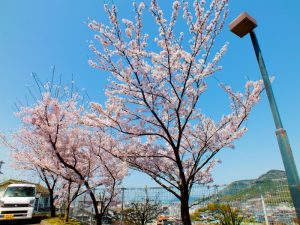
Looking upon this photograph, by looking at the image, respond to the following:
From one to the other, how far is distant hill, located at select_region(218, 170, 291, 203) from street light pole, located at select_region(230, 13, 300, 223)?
4570 millimetres

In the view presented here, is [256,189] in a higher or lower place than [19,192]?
lower

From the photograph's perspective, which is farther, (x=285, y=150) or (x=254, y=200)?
(x=254, y=200)

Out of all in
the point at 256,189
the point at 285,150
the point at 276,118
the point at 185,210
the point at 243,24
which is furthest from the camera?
the point at 256,189

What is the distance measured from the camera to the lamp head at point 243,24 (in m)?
3.92

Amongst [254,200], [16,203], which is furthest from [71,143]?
[254,200]

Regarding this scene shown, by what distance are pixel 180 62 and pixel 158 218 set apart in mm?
8164

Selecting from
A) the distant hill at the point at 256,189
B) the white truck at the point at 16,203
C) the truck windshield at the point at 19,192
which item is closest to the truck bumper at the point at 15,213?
the white truck at the point at 16,203

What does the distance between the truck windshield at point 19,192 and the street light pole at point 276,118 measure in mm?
13612

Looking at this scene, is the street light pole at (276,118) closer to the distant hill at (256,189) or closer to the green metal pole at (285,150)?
the green metal pole at (285,150)

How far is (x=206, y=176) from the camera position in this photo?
34.9ft

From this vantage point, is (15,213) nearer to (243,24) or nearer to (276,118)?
(276,118)

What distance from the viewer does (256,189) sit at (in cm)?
805

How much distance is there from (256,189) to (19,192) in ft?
40.7

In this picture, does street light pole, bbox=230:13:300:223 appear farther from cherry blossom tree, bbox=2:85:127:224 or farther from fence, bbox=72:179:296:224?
cherry blossom tree, bbox=2:85:127:224
